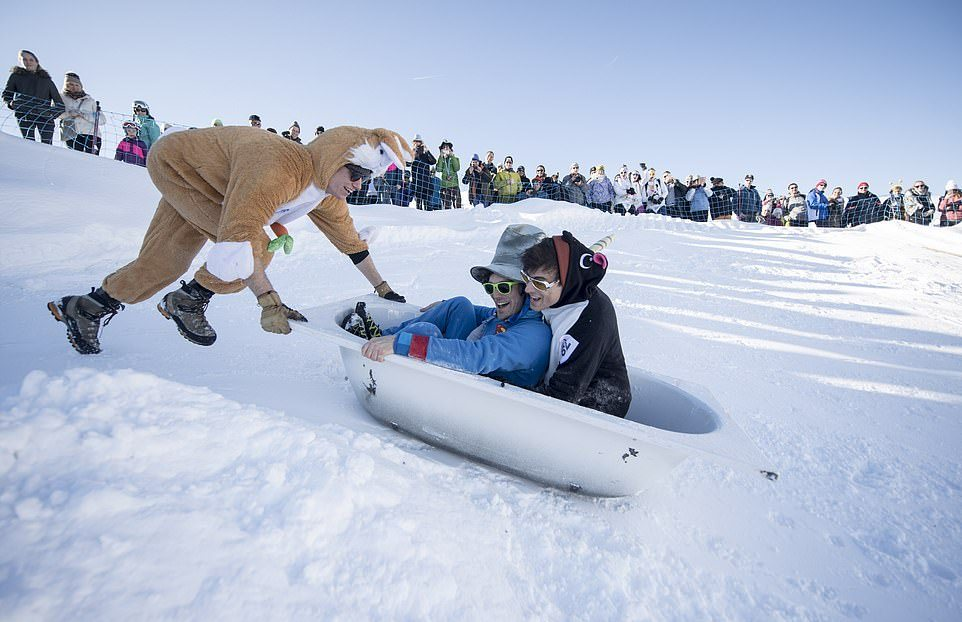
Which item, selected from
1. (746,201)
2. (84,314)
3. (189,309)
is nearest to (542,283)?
(189,309)

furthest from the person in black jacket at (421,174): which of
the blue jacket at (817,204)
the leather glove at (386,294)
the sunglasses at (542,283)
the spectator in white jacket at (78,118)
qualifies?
the blue jacket at (817,204)

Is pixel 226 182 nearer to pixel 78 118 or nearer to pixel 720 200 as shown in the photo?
pixel 78 118

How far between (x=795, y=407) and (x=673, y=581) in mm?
2187

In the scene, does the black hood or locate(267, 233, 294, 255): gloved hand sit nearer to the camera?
the black hood

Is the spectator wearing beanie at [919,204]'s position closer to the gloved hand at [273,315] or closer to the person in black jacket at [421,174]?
the person in black jacket at [421,174]

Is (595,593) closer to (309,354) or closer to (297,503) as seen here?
(297,503)

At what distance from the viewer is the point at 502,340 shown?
6.73 ft

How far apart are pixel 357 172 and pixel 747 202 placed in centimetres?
1332

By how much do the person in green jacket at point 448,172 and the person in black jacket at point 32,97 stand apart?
6207 millimetres

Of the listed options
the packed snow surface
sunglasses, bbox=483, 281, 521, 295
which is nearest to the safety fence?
the packed snow surface

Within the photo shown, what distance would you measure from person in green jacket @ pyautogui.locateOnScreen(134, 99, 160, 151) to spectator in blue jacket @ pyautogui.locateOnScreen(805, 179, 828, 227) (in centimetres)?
1554

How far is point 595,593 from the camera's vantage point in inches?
56.8

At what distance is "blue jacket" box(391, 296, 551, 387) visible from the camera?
2.00 m

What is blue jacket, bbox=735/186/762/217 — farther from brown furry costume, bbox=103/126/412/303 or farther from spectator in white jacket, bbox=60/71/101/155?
spectator in white jacket, bbox=60/71/101/155
